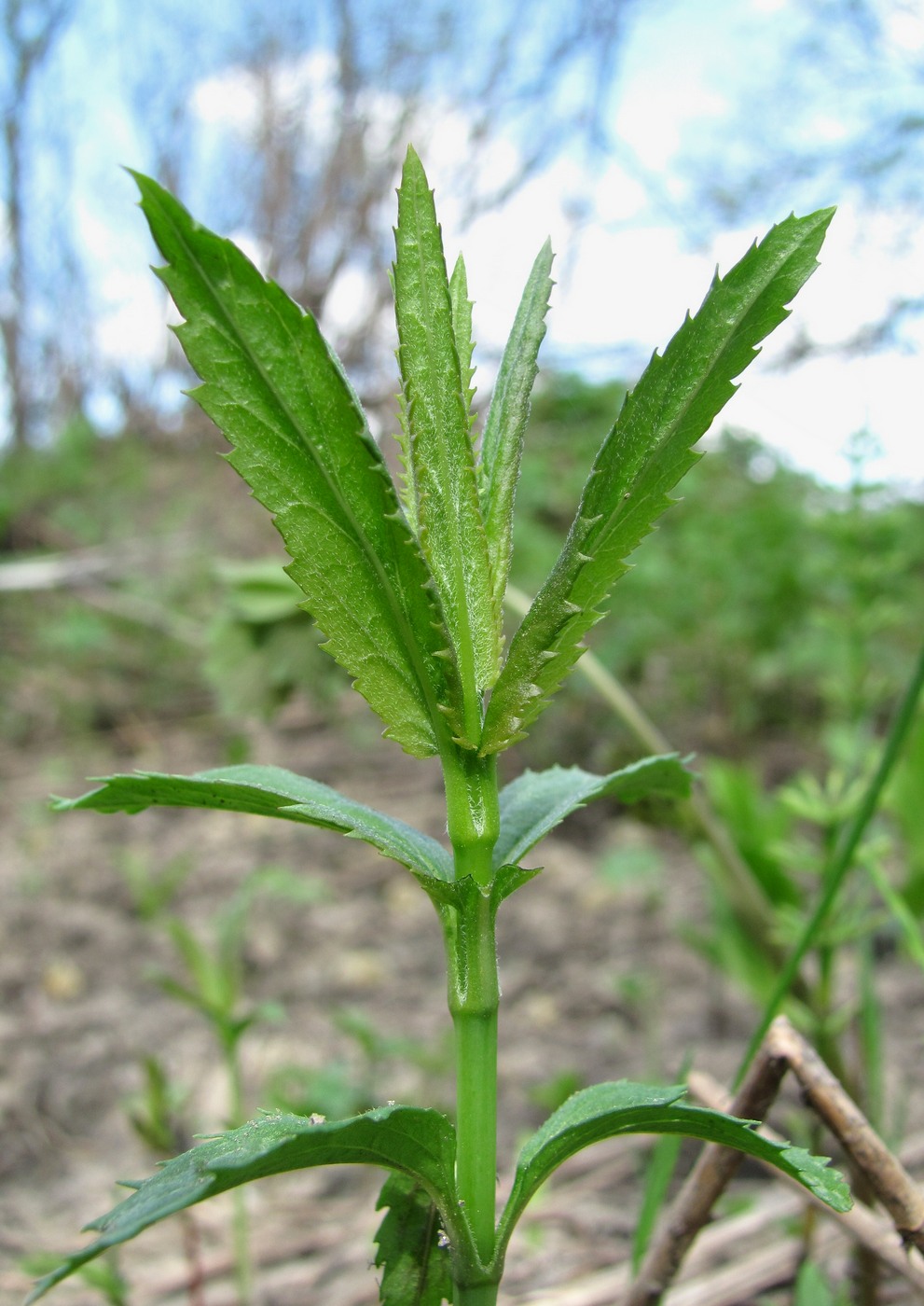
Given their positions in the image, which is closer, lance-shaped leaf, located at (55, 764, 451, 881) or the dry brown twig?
lance-shaped leaf, located at (55, 764, 451, 881)

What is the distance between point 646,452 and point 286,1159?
350mm

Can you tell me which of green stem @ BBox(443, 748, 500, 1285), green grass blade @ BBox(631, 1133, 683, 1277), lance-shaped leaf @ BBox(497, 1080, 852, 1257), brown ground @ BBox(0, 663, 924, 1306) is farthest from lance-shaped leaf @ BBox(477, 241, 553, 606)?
brown ground @ BBox(0, 663, 924, 1306)

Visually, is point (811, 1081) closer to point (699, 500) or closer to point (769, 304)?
point (769, 304)

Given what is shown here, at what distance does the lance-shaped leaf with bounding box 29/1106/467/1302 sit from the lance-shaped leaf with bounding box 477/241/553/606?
26 cm

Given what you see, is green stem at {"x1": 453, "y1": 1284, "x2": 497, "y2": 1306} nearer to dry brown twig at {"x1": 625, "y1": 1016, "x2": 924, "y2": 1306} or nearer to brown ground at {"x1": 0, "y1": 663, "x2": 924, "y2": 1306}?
dry brown twig at {"x1": 625, "y1": 1016, "x2": 924, "y2": 1306}

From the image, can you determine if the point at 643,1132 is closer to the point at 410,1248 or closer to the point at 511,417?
the point at 410,1248

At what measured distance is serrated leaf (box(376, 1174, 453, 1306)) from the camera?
0.55 metres

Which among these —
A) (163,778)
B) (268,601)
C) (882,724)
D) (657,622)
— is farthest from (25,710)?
(163,778)

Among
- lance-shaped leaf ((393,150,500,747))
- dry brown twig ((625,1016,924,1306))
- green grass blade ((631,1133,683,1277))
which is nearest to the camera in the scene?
lance-shaped leaf ((393,150,500,747))

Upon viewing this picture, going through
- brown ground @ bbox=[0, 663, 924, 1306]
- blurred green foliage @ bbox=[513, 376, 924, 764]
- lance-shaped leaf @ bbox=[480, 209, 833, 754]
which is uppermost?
blurred green foliage @ bbox=[513, 376, 924, 764]

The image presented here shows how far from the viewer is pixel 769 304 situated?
478 mm

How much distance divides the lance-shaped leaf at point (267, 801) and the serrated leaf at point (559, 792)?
44mm

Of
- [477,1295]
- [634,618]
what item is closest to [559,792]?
[477,1295]

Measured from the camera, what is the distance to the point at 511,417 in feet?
1.78
